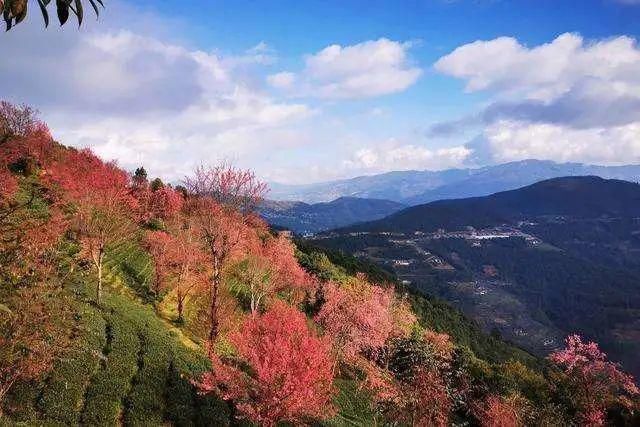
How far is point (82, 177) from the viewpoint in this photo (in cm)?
6612

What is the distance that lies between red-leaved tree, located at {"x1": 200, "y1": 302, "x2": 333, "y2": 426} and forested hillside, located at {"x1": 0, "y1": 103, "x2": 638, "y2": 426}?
0.13 metres

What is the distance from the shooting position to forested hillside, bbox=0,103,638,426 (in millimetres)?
27219

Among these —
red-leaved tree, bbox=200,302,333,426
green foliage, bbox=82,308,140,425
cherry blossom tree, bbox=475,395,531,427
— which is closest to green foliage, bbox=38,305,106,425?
green foliage, bbox=82,308,140,425

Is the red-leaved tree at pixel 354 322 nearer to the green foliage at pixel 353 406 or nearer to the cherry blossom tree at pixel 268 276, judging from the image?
the green foliage at pixel 353 406

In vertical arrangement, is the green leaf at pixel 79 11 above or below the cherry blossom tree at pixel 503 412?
above

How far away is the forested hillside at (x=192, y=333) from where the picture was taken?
89.3 feet

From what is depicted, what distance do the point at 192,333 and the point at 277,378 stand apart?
19394mm

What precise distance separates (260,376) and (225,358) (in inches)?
475

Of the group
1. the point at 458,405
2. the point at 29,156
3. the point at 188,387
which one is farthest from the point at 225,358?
the point at 29,156

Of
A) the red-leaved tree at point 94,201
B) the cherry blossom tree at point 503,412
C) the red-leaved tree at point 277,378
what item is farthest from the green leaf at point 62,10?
the cherry blossom tree at point 503,412

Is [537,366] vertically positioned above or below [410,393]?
below

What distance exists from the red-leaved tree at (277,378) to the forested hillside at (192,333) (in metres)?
0.13

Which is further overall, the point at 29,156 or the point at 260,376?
the point at 29,156

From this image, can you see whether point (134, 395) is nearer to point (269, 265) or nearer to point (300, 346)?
point (300, 346)
